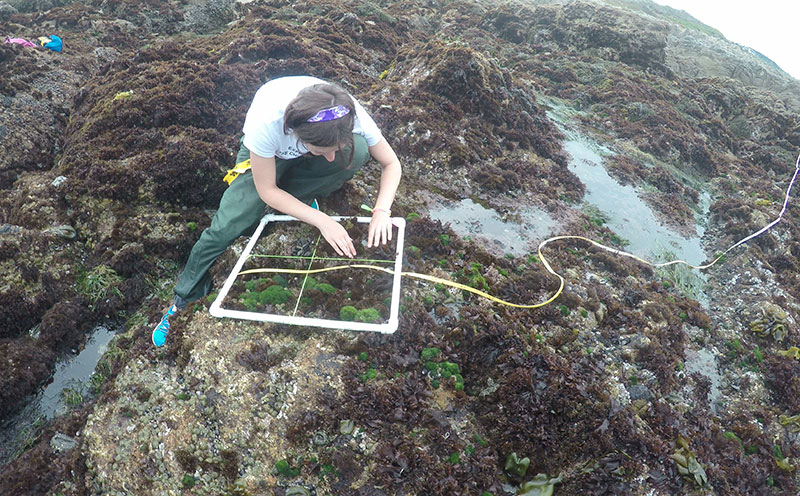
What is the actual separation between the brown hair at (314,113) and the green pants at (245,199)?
1.06 metres

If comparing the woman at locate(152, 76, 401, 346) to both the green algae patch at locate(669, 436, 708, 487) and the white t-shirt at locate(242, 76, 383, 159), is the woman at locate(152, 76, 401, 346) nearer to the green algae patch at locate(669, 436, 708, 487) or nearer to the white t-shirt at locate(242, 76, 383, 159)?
the white t-shirt at locate(242, 76, 383, 159)

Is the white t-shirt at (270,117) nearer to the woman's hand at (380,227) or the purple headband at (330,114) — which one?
the purple headband at (330,114)

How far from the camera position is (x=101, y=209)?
536cm

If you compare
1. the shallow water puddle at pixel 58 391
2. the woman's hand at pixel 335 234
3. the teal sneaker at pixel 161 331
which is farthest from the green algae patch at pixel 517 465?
the shallow water puddle at pixel 58 391

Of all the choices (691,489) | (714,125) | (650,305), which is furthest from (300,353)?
(714,125)

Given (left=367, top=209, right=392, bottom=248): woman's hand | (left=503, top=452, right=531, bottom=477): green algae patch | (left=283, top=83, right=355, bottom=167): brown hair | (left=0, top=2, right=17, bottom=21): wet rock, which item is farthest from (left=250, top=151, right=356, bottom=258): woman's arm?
(left=0, top=2, right=17, bottom=21): wet rock

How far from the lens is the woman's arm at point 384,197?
392 centimetres

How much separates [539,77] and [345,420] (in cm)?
1141

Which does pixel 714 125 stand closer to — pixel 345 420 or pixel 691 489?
pixel 691 489

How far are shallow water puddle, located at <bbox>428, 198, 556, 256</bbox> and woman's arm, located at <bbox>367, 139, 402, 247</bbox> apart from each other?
1.49 metres

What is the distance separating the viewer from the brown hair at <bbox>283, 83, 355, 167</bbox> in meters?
2.83

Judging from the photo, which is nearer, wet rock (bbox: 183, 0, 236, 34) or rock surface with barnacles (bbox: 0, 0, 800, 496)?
rock surface with barnacles (bbox: 0, 0, 800, 496)

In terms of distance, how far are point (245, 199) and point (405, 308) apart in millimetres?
1972

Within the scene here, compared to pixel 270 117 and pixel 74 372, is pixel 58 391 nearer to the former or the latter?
pixel 74 372
